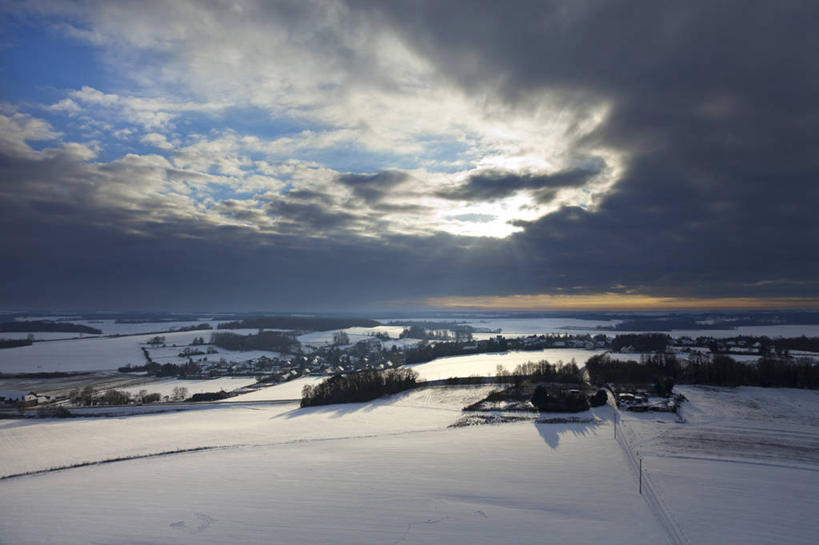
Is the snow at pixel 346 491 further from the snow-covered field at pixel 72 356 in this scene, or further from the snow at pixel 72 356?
the snow at pixel 72 356

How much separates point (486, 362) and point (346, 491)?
70.6 metres

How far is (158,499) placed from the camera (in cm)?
2028

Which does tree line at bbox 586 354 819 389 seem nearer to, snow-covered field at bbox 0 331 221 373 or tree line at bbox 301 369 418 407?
tree line at bbox 301 369 418 407

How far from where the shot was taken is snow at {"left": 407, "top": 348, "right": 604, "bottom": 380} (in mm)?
74750

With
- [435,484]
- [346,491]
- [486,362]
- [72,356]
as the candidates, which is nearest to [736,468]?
[435,484]

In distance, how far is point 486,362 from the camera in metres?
87.2

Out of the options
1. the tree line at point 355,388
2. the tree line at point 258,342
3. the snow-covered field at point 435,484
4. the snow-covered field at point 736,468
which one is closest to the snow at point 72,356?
the tree line at point 258,342

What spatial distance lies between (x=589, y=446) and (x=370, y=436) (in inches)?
694

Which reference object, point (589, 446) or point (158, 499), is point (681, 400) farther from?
point (158, 499)

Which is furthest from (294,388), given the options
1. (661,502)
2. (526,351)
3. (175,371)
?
(661,502)

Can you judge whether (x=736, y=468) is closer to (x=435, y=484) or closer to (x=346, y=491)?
(x=435, y=484)

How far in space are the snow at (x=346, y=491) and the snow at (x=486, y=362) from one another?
1517 inches

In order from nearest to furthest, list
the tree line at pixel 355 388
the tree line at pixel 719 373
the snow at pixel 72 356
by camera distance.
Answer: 1. the tree line at pixel 719 373
2. the tree line at pixel 355 388
3. the snow at pixel 72 356

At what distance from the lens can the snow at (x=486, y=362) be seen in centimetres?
7475
